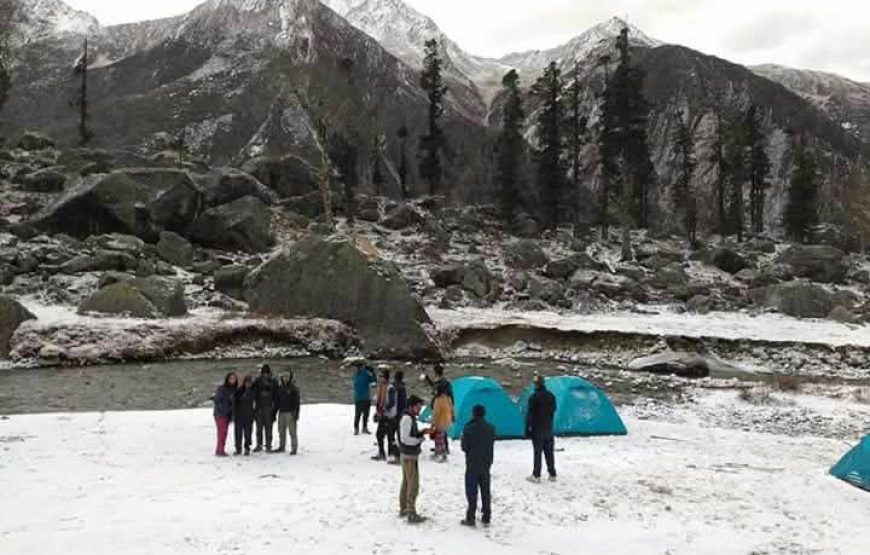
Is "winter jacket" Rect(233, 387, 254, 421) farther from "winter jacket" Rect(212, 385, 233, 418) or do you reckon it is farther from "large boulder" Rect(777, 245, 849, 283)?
"large boulder" Rect(777, 245, 849, 283)

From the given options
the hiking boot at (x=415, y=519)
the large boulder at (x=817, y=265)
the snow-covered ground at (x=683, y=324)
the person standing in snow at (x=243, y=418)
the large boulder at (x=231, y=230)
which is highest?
the large boulder at (x=231, y=230)

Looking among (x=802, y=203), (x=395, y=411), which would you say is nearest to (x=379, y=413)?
(x=395, y=411)

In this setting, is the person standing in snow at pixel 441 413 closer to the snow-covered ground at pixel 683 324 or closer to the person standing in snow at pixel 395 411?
the person standing in snow at pixel 395 411

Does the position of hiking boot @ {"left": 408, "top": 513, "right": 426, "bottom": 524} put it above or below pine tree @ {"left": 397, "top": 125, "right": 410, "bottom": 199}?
below

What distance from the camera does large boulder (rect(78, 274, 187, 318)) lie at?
103 ft

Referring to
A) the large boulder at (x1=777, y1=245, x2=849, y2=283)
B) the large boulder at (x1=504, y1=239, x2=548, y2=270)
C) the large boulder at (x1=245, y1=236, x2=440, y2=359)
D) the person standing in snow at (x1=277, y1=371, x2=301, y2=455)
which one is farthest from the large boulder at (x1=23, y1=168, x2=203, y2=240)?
the large boulder at (x1=777, y1=245, x2=849, y2=283)

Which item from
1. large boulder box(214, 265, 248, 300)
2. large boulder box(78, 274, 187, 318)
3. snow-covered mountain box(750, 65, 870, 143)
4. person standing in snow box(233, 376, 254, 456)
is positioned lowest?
person standing in snow box(233, 376, 254, 456)

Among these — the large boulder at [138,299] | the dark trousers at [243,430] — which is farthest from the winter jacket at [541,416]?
the large boulder at [138,299]

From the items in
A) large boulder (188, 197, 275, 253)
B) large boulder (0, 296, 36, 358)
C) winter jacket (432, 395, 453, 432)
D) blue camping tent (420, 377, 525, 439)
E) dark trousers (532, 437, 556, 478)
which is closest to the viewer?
dark trousers (532, 437, 556, 478)

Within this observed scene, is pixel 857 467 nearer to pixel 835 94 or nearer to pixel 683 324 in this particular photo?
pixel 683 324

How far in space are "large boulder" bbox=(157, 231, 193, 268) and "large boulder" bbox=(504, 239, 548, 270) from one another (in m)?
21.4

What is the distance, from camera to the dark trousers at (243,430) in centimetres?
1525

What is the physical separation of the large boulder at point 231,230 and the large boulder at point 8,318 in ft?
66.9

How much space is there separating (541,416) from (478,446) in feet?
10.5
